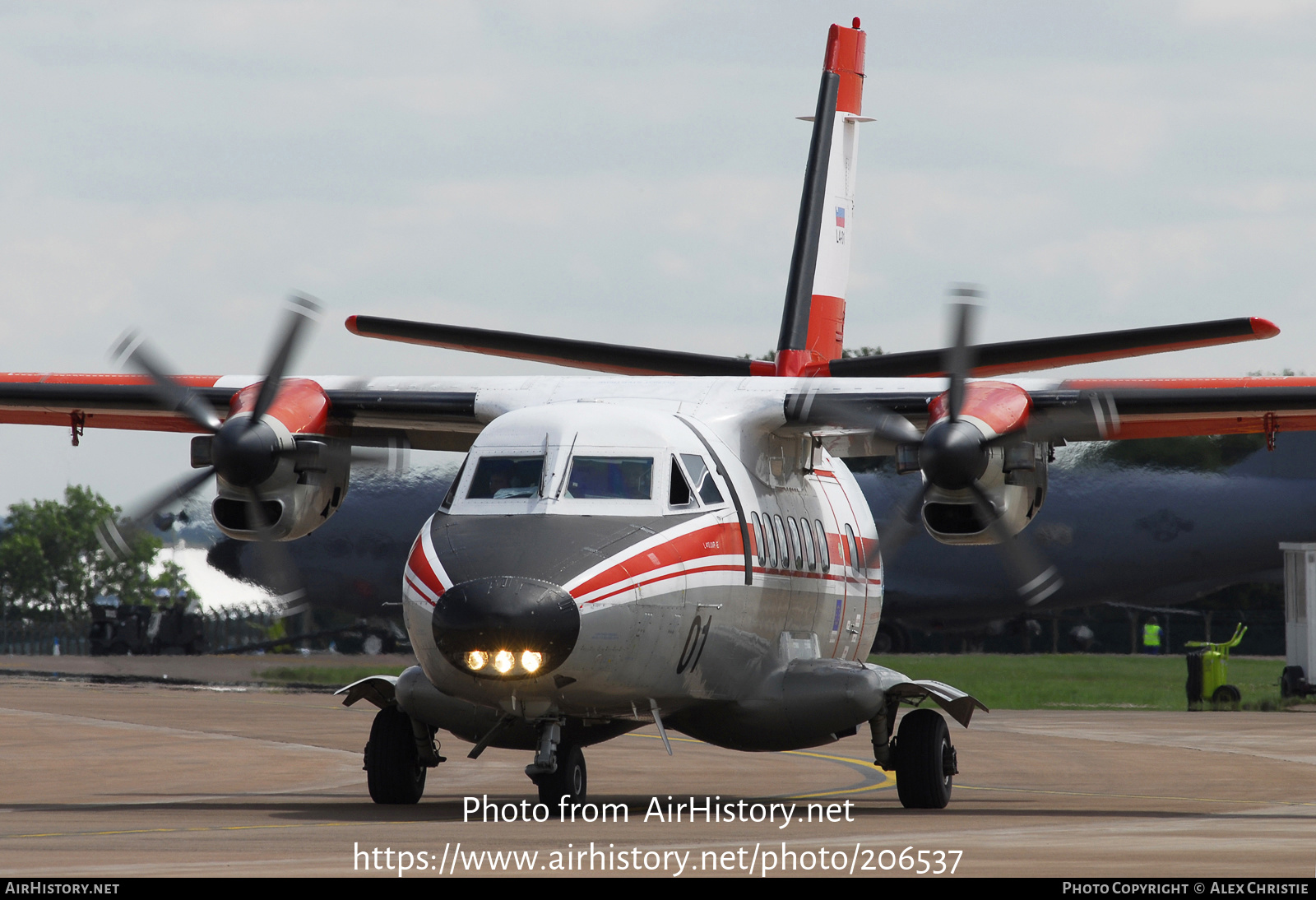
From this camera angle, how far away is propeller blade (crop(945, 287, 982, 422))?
15320 mm

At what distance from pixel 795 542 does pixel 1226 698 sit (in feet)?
68.7

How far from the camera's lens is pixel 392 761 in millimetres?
15758

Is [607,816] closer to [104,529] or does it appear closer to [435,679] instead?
[435,679]

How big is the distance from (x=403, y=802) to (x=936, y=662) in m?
40.5

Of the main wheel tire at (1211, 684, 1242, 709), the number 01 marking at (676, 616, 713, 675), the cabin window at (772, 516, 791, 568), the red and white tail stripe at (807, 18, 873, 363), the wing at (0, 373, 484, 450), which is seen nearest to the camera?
the number 01 marking at (676, 616, 713, 675)

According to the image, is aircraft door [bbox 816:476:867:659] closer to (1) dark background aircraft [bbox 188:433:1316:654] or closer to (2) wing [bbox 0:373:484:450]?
(2) wing [bbox 0:373:484:450]

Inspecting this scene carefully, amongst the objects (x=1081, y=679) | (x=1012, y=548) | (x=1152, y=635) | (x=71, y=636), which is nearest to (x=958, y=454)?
(x=1012, y=548)

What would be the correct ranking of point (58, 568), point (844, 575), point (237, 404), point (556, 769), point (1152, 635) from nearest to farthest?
point (556, 769) → point (237, 404) → point (844, 575) → point (1152, 635) → point (58, 568)

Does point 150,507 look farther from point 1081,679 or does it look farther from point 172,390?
point 1081,679

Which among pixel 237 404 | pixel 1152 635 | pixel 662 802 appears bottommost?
pixel 662 802

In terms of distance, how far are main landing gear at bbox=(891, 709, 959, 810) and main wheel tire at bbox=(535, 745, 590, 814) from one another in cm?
294

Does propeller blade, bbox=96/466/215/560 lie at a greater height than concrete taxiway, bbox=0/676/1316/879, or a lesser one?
greater

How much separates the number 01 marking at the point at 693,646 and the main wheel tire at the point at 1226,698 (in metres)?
22.9

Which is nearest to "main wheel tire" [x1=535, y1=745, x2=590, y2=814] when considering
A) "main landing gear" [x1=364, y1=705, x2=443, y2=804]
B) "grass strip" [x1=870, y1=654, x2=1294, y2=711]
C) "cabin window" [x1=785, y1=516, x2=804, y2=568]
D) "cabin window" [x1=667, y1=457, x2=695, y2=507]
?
"main landing gear" [x1=364, y1=705, x2=443, y2=804]
